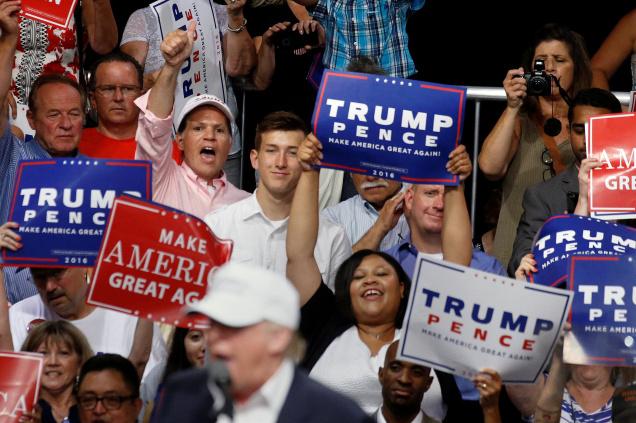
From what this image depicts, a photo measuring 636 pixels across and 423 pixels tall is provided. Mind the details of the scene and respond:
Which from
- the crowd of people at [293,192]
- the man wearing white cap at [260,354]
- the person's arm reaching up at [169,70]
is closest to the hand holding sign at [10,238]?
the crowd of people at [293,192]

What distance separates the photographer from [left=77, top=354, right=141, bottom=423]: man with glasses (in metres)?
5.74

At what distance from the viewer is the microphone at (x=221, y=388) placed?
3.66m

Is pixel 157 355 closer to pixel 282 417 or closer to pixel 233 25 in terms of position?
pixel 233 25

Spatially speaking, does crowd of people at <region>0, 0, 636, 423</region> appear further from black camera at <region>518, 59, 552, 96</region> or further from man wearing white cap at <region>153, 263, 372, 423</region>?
man wearing white cap at <region>153, 263, 372, 423</region>

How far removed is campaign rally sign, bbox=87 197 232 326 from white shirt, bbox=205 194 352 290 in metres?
0.76

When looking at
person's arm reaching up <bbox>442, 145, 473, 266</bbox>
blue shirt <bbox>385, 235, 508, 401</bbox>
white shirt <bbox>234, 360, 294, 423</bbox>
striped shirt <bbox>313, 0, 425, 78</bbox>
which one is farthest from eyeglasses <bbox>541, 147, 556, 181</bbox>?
white shirt <bbox>234, 360, 294, 423</bbox>

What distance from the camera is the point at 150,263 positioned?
229 inches

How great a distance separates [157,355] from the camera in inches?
251

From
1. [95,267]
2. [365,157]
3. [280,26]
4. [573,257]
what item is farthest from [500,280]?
[280,26]

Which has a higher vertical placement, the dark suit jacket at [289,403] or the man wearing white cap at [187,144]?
the man wearing white cap at [187,144]

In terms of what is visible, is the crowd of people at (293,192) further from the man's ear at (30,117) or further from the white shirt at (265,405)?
the white shirt at (265,405)

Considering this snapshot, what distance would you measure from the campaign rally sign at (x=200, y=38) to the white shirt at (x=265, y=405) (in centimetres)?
406

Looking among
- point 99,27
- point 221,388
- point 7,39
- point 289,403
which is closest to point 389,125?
point 7,39

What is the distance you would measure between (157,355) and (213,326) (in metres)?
2.60
